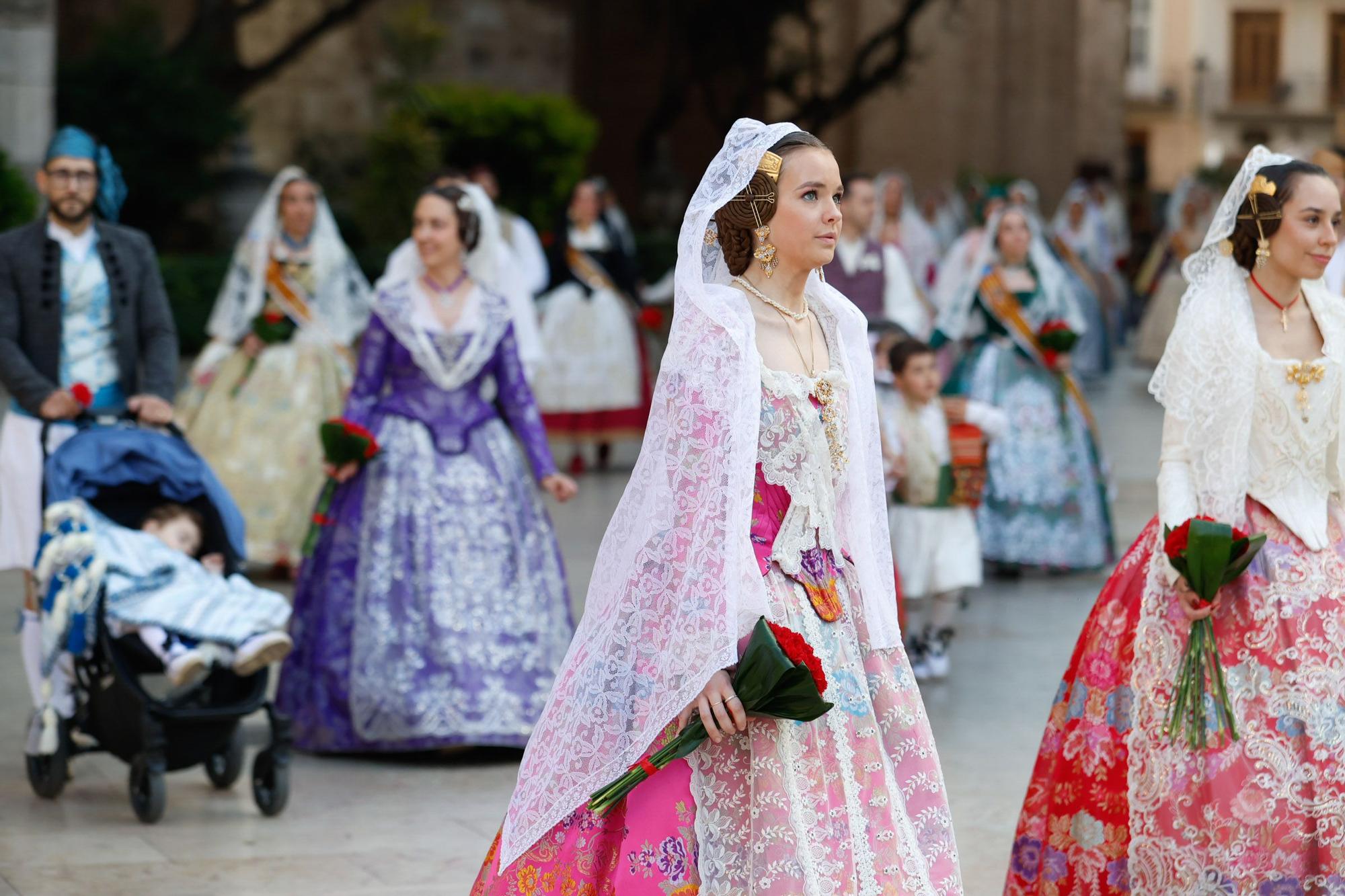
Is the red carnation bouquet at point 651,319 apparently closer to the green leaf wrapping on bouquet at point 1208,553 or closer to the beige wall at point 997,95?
the green leaf wrapping on bouquet at point 1208,553

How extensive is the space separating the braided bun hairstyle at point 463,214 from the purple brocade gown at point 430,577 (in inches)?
11.5

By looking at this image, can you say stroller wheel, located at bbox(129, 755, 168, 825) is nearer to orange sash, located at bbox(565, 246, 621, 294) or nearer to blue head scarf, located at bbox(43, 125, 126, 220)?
blue head scarf, located at bbox(43, 125, 126, 220)

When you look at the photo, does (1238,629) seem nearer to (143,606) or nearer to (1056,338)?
(143,606)

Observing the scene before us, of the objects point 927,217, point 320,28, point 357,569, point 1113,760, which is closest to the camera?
point 1113,760

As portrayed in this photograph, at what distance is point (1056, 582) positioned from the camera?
405 inches

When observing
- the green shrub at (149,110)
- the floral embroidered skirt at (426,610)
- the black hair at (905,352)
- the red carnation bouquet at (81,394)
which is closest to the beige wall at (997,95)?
the green shrub at (149,110)

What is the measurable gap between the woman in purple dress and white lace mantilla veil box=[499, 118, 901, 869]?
2735 millimetres

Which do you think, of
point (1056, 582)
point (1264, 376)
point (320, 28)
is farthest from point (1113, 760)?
point (320, 28)

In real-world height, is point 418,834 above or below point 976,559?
below

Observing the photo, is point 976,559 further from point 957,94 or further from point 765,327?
point 957,94

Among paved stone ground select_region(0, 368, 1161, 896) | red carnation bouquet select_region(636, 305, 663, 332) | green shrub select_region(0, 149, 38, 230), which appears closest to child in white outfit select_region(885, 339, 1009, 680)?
paved stone ground select_region(0, 368, 1161, 896)

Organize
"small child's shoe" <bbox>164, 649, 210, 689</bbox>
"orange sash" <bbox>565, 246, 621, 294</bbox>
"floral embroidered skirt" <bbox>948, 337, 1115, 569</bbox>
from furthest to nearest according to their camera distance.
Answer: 1. "orange sash" <bbox>565, 246, 621, 294</bbox>
2. "floral embroidered skirt" <bbox>948, 337, 1115, 569</bbox>
3. "small child's shoe" <bbox>164, 649, 210, 689</bbox>

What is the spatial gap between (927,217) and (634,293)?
10.0 m

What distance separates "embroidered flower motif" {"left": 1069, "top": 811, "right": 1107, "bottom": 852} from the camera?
4.65m
